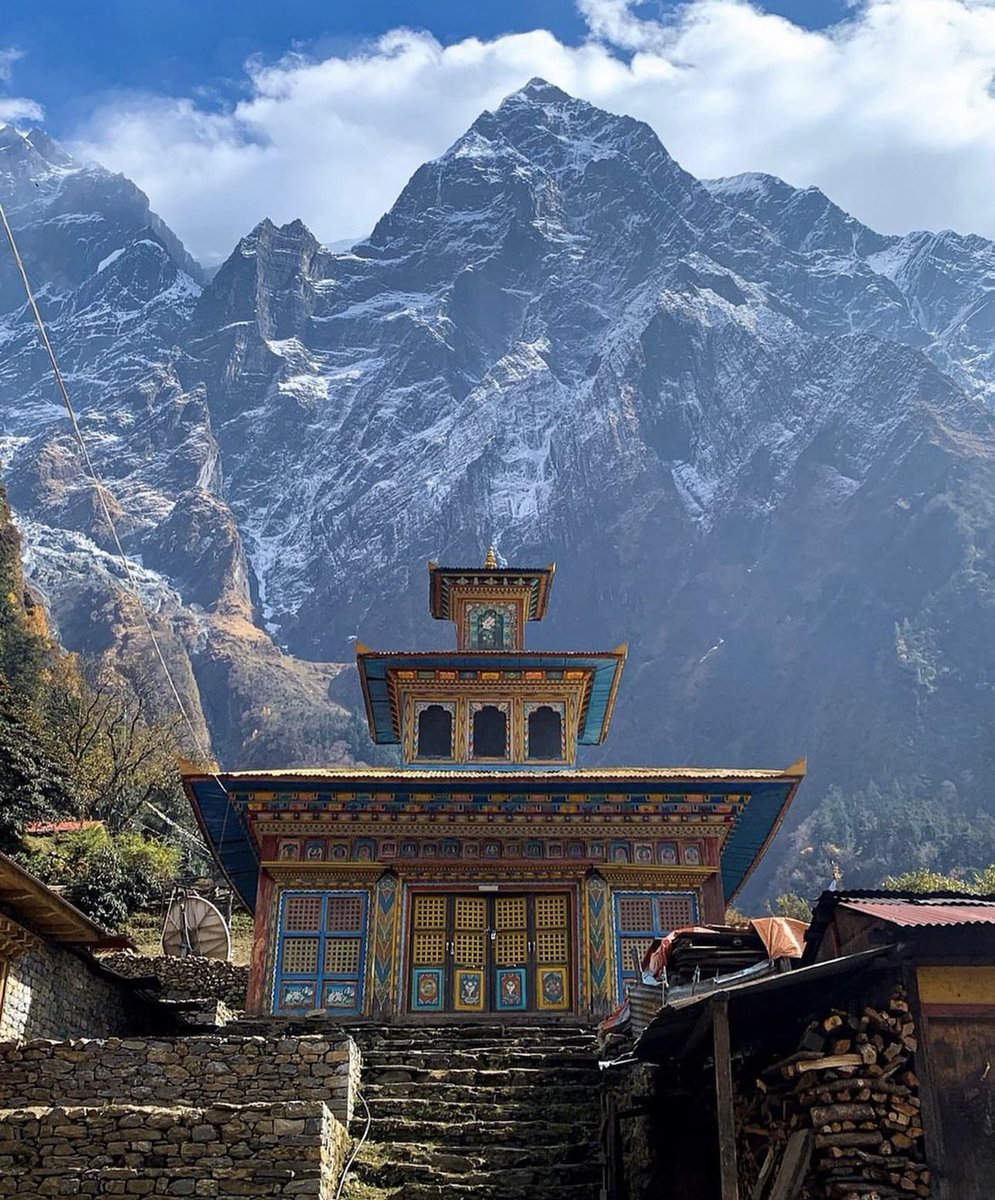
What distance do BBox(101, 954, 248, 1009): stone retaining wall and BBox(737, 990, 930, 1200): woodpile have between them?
738 inches

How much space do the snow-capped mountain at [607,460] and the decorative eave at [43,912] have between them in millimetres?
88935

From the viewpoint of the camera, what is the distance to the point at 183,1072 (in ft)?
45.8

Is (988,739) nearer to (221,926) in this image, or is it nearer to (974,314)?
(221,926)

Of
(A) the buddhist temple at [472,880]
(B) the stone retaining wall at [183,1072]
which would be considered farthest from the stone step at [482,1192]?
(A) the buddhist temple at [472,880]

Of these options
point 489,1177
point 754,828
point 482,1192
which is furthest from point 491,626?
point 482,1192

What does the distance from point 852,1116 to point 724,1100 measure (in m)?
1.04

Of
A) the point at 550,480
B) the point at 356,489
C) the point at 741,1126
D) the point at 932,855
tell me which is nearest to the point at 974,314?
the point at 550,480

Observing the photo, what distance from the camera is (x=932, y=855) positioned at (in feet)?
275

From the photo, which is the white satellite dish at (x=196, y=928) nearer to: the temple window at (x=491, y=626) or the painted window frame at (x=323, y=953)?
the painted window frame at (x=323, y=953)

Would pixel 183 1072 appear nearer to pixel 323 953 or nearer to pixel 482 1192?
pixel 482 1192

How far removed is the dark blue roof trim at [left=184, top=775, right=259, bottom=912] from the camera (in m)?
21.1

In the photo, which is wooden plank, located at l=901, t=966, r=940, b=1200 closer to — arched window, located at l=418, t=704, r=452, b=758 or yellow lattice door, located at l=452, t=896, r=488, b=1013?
yellow lattice door, located at l=452, t=896, r=488, b=1013

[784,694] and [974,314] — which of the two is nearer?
[784,694]

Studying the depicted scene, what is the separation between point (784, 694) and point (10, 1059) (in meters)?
107
